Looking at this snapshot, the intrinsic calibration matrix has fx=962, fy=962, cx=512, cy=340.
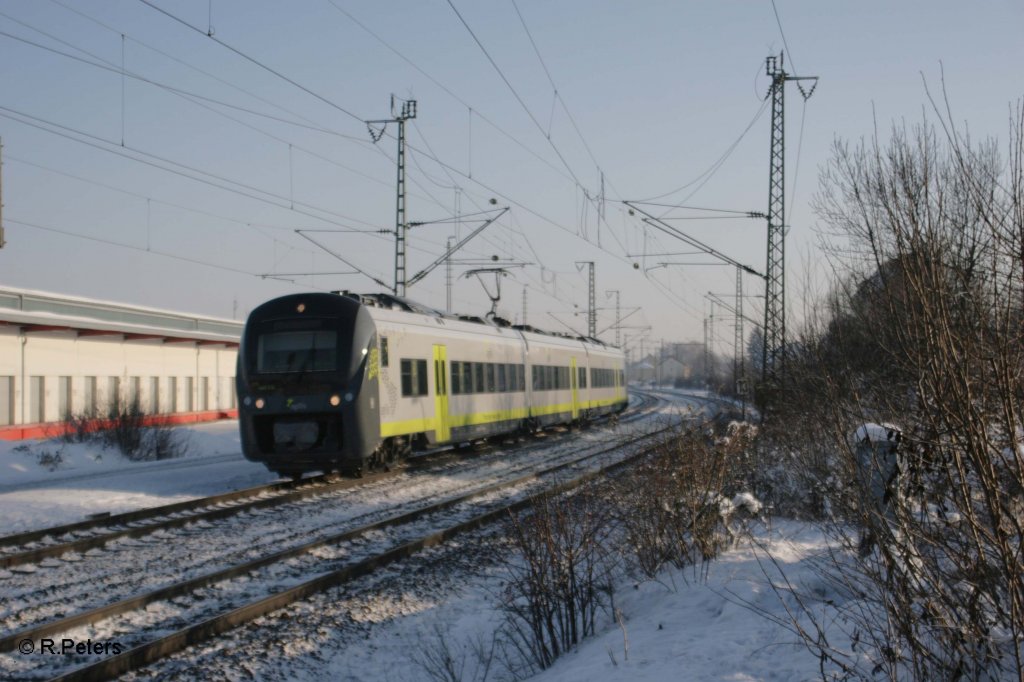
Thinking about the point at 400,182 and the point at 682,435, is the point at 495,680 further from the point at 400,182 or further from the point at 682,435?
the point at 400,182

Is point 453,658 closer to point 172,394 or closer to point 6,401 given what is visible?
point 6,401

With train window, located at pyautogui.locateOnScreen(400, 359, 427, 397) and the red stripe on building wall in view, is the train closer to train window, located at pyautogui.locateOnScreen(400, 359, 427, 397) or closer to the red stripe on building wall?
train window, located at pyautogui.locateOnScreen(400, 359, 427, 397)

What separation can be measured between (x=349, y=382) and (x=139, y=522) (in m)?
4.27

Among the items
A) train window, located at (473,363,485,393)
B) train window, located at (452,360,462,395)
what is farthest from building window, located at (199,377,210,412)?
train window, located at (452,360,462,395)

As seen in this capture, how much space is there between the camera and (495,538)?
35.5 feet

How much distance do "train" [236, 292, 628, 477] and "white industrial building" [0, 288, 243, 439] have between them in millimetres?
10174

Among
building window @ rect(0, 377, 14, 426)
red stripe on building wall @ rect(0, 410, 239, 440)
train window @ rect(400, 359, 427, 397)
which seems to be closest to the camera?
train window @ rect(400, 359, 427, 397)

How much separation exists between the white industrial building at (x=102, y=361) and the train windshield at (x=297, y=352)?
1097 cm

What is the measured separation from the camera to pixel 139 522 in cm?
1145

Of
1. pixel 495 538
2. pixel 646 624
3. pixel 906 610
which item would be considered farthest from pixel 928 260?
pixel 495 538

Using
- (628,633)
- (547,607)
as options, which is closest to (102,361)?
(547,607)

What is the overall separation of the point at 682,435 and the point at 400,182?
17678mm

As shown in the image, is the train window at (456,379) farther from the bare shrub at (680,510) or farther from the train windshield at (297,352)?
the bare shrub at (680,510)

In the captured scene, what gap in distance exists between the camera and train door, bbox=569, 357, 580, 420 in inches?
1194
